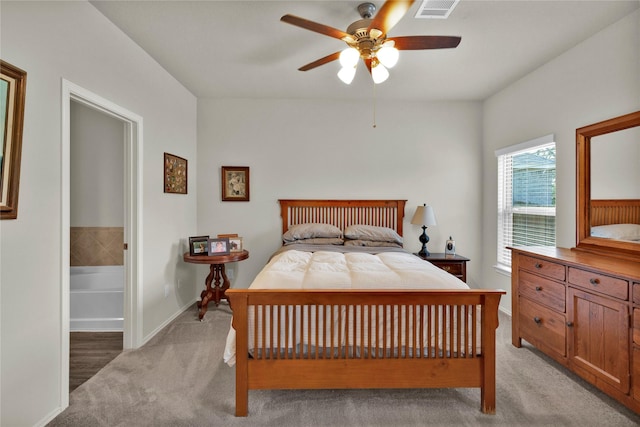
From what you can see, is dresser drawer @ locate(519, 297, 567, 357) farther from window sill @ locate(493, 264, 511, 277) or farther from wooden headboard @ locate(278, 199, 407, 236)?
wooden headboard @ locate(278, 199, 407, 236)

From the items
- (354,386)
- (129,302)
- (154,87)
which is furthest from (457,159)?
(129,302)

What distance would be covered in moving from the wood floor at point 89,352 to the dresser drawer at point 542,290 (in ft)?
11.4

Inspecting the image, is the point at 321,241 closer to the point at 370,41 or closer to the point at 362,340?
the point at 362,340

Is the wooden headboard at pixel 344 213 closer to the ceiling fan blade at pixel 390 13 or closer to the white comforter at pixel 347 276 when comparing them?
the white comforter at pixel 347 276

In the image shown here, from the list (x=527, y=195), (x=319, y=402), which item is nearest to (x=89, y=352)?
(x=319, y=402)

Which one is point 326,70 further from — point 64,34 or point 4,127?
point 4,127

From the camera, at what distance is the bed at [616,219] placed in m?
2.11

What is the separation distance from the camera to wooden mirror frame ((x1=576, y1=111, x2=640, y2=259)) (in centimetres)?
225

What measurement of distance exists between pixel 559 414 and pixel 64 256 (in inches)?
124

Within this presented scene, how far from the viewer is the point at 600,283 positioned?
6.32 ft

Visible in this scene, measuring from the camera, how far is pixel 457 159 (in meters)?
4.07

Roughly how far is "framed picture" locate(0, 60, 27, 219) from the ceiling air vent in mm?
2382

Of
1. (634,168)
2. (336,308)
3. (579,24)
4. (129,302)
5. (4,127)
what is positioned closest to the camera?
(4,127)

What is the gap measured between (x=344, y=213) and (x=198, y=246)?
181cm
